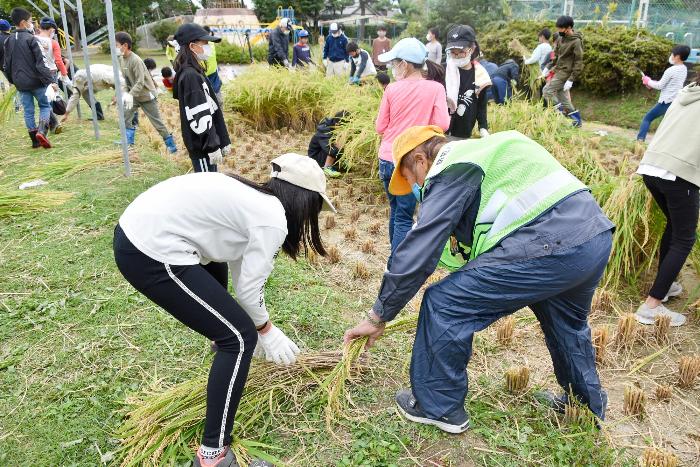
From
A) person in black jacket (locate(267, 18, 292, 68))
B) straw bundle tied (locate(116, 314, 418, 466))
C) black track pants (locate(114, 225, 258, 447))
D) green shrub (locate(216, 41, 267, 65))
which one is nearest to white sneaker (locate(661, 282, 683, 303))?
straw bundle tied (locate(116, 314, 418, 466))

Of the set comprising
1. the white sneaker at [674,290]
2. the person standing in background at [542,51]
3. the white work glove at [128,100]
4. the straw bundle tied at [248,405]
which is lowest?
the white sneaker at [674,290]

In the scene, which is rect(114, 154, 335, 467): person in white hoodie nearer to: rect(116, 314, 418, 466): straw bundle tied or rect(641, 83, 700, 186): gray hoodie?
rect(116, 314, 418, 466): straw bundle tied

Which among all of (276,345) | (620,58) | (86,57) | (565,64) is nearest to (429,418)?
(276,345)

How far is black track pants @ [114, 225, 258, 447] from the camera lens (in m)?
1.77

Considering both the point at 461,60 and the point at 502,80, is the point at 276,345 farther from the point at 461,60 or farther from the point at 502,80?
the point at 502,80

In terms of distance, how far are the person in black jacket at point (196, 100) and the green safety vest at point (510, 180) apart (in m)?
3.01

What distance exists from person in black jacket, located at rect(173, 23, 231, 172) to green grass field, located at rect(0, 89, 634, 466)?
102 centimetres

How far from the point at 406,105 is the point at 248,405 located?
2.28 metres

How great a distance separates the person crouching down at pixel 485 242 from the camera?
1.83 m

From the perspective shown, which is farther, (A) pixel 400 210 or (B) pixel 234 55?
(B) pixel 234 55

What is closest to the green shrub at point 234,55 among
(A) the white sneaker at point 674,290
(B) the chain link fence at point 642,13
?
(B) the chain link fence at point 642,13

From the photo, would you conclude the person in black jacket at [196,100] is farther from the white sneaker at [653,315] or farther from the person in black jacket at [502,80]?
the person in black jacket at [502,80]

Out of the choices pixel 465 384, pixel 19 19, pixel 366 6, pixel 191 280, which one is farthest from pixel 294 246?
pixel 366 6

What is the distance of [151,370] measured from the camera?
2.68 m
